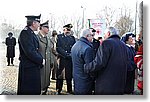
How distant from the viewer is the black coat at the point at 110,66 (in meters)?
3.00

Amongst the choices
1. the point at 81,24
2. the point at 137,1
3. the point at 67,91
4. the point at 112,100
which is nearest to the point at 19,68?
the point at 67,91

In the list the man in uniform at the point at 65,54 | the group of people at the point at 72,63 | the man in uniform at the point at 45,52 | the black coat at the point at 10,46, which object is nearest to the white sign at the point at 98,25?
the group of people at the point at 72,63

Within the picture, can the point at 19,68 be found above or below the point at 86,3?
below

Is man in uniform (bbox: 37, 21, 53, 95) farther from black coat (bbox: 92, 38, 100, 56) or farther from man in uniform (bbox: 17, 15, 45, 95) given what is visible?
black coat (bbox: 92, 38, 100, 56)

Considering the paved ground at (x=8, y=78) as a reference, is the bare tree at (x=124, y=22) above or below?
above

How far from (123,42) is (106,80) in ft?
1.30

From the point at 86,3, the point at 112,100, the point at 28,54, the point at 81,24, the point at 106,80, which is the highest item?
the point at 86,3

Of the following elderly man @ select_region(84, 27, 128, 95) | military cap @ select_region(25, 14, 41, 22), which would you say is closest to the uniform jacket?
military cap @ select_region(25, 14, 41, 22)

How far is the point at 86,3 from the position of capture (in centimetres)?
312

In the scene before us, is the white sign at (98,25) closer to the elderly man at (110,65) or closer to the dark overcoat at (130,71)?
the elderly man at (110,65)

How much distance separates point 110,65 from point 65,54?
1.46 feet

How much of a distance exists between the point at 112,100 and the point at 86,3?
964 millimetres

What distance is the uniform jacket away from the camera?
10.3ft

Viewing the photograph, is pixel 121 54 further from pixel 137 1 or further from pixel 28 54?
pixel 28 54
